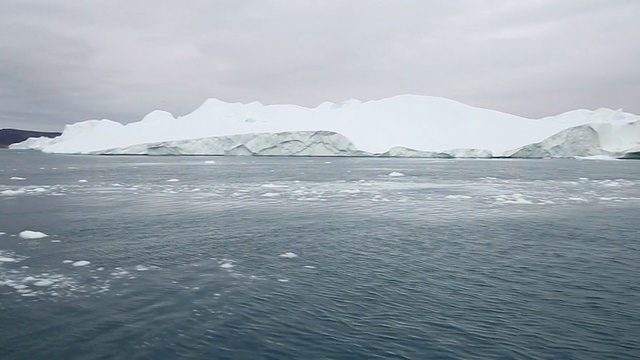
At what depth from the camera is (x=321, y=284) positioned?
787cm

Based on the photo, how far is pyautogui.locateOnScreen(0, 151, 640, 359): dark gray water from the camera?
18.7ft

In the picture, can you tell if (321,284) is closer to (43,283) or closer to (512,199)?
(43,283)

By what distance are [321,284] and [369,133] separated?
5854 cm

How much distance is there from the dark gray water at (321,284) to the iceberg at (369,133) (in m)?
44.5

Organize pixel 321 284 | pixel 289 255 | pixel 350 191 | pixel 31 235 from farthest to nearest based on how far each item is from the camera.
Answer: pixel 350 191
pixel 31 235
pixel 289 255
pixel 321 284

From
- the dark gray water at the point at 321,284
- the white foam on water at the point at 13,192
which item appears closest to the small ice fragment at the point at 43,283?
the dark gray water at the point at 321,284

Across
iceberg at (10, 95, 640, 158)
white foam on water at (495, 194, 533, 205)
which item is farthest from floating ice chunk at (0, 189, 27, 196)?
iceberg at (10, 95, 640, 158)

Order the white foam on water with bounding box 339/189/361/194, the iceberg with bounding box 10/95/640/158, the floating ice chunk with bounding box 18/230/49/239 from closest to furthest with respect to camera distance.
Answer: the floating ice chunk with bounding box 18/230/49/239
the white foam on water with bounding box 339/189/361/194
the iceberg with bounding box 10/95/640/158

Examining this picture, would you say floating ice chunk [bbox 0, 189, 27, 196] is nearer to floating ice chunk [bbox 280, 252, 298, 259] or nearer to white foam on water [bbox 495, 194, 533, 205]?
floating ice chunk [bbox 280, 252, 298, 259]

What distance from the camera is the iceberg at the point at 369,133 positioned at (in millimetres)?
56188

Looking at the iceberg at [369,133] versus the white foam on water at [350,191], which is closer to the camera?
the white foam on water at [350,191]

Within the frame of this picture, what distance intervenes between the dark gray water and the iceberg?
146ft

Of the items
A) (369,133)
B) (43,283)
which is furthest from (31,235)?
(369,133)

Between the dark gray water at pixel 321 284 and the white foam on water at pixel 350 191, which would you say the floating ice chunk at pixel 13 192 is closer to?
the dark gray water at pixel 321 284
